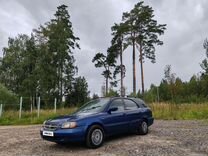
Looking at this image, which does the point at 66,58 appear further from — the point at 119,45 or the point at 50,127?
the point at 50,127

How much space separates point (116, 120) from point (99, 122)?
89cm

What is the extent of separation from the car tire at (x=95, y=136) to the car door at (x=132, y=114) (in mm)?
1560

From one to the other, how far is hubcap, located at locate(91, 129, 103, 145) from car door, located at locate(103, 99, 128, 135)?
38 centimetres

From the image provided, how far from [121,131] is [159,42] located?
34.3m

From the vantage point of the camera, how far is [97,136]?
891 centimetres

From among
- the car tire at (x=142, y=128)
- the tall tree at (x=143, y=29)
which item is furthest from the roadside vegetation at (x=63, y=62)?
the car tire at (x=142, y=128)

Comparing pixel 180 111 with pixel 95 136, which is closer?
pixel 95 136

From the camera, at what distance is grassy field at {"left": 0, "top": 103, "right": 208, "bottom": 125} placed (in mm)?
20188

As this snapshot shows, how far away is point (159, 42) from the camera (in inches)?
1679

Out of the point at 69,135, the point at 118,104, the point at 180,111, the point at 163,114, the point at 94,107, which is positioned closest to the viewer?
the point at 69,135

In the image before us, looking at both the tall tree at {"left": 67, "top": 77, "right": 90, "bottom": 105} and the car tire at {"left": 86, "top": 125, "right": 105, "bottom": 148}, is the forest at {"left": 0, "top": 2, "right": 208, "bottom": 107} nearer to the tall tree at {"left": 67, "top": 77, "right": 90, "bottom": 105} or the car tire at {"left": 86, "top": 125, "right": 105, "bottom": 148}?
the tall tree at {"left": 67, "top": 77, "right": 90, "bottom": 105}

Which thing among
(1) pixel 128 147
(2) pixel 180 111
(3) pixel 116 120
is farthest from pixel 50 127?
(2) pixel 180 111

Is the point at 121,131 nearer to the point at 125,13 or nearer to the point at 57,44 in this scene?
the point at 125,13

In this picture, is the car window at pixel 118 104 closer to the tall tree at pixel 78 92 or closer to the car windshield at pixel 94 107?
the car windshield at pixel 94 107
